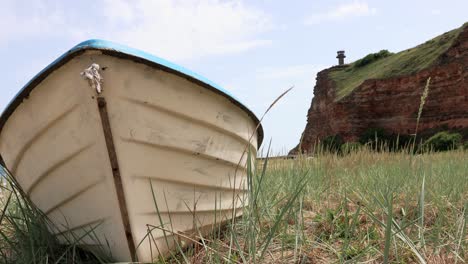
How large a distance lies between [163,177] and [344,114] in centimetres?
3354

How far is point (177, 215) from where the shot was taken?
2480 mm

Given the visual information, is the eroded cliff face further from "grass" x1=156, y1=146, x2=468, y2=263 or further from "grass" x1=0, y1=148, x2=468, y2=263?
"grass" x1=0, y1=148, x2=468, y2=263

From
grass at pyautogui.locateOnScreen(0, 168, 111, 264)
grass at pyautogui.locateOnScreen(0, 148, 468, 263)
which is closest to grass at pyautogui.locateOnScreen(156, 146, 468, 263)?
grass at pyautogui.locateOnScreen(0, 148, 468, 263)

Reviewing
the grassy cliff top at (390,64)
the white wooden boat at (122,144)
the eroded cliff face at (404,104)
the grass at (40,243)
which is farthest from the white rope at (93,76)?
the grassy cliff top at (390,64)

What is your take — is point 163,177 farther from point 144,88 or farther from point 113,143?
point 144,88

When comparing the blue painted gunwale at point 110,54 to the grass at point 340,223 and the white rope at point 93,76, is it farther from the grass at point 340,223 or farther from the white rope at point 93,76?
the grass at point 340,223

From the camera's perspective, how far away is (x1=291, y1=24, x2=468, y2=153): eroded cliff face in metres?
27.5

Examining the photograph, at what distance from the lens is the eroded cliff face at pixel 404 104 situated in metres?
27.5

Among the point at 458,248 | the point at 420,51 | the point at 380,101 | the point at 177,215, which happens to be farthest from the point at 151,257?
the point at 420,51

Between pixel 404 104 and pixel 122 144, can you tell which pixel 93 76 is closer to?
pixel 122 144

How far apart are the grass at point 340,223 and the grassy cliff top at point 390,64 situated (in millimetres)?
27836

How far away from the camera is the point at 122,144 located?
218 cm

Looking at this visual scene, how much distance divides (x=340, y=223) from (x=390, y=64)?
3500cm

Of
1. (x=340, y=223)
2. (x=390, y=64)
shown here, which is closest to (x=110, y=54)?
(x=340, y=223)
